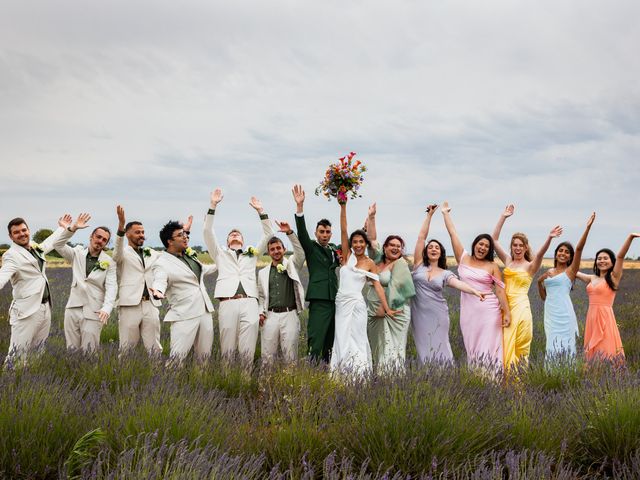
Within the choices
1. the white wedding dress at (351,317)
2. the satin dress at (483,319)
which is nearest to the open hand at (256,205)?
the white wedding dress at (351,317)

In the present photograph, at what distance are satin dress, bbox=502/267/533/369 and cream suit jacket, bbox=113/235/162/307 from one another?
4.07 metres

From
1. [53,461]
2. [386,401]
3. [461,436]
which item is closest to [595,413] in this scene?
[461,436]

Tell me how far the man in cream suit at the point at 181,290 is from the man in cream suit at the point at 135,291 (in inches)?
8.9

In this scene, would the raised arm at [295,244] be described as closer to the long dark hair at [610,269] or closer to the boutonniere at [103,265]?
the boutonniere at [103,265]

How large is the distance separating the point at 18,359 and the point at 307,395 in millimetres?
2302

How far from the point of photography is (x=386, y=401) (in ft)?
13.4

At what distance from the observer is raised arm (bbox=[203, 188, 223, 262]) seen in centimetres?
683

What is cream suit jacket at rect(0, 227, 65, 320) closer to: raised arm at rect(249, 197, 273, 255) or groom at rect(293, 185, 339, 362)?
raised arm at rect(249, 197, 273, 255)

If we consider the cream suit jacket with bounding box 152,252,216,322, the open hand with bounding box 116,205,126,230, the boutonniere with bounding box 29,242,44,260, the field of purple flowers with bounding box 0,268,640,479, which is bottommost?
the field of purple flowers with bounding box 0,268,640,479

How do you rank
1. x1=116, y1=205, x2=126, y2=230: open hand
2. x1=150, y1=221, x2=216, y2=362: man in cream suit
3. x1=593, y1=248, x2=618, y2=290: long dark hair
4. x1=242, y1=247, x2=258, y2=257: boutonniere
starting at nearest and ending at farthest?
x1=116, y1=205, x2=126, y2=230: open hand → x1=150, y1=221, x2=216, y2=362: man in cream suit → x1=242, y1=247, x2=258, y2=257: boutonniere → x1=593, y1=248, x2=618, y2=290: long dark hair

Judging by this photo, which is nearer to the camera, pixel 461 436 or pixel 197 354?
pixel 461 436

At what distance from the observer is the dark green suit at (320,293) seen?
22.7 feet

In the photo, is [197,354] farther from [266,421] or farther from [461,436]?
[461,436]

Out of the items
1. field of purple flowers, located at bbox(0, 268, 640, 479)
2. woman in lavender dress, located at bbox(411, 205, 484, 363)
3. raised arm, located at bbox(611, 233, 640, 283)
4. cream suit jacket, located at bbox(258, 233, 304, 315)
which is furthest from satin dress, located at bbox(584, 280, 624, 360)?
cream suit jacket, located at bbox(258, 233, 304, 315)
